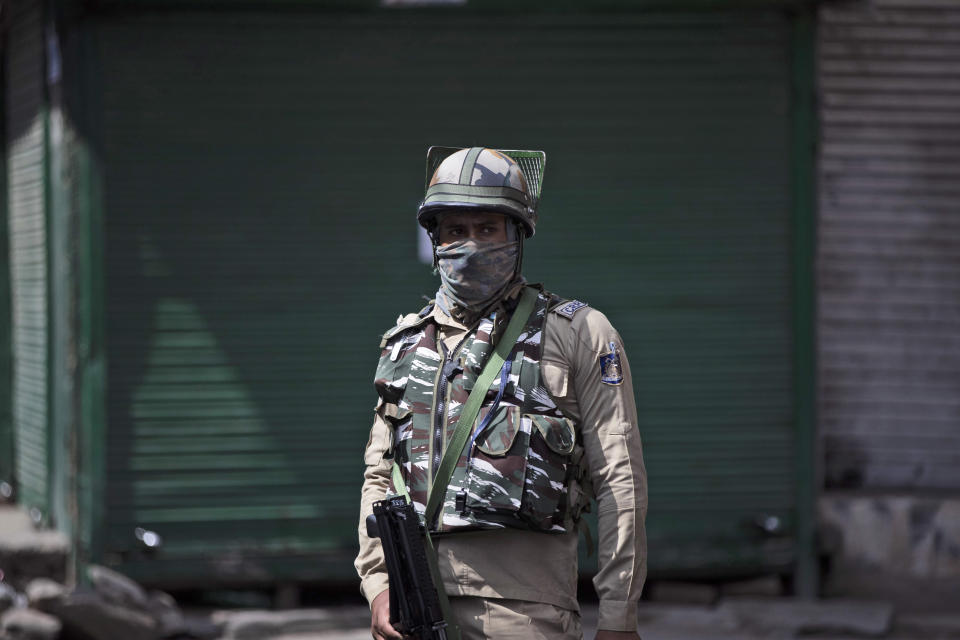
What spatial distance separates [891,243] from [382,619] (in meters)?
5.07

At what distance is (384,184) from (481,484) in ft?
13.2

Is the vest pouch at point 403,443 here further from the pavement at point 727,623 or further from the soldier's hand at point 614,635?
the pavement at point 727,623

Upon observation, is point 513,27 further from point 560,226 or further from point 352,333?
point 352,333

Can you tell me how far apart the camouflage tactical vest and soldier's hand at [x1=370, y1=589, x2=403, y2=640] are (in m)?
0.24

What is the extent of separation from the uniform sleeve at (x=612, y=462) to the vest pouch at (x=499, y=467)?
0.17 m

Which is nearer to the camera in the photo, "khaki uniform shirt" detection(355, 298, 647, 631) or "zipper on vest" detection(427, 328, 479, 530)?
"khaki uniform shirt" detection(355, 298, 647, 631)

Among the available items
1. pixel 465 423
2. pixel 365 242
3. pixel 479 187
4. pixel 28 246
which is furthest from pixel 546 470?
pixel 28 246

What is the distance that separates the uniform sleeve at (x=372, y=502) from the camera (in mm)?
2885

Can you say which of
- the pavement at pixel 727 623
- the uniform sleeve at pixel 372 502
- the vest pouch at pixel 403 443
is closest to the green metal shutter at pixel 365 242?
the pavement at pixel 727 623

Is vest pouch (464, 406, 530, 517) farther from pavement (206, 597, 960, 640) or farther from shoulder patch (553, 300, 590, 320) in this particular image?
pavement (206, 597, 960, 640)

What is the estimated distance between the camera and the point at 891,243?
689cm

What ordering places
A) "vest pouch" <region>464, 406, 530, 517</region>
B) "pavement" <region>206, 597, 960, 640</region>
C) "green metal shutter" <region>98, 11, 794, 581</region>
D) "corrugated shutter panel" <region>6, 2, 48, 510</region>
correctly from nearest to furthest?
"vest pouch" <region>464, 406, 530, 517</region>
"pavement" <region>206, 597, 960, 640</region>
"green metal shutter" <region>98, 11, 794, 581</region>
"corrugated shutter panel" <region>6, 2, 48, 510</region>

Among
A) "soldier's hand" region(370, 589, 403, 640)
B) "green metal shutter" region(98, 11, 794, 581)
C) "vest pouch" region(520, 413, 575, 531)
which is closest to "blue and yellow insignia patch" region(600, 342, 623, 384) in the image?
"vest pouch" region(520, 413, 575, 531)

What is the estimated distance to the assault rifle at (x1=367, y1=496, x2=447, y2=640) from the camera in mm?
2639
